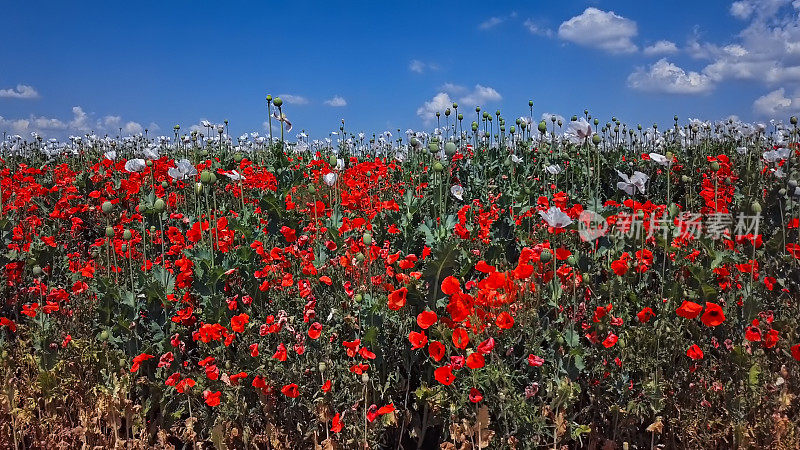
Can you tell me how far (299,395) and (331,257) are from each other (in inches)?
42.1

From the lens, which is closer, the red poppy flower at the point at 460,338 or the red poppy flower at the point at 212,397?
the red poppy flower at the point at 460,338

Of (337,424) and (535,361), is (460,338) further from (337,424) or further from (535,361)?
(337,424)

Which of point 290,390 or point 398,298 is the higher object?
point 398,298

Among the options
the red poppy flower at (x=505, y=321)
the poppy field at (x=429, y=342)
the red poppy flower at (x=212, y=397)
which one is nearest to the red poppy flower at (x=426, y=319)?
the poppy field at (x=429, y=342)

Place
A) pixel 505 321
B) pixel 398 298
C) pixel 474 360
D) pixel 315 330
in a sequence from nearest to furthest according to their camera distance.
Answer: pixel 474 360
pixel 505 321
pixel 398 298
pixel 315 330

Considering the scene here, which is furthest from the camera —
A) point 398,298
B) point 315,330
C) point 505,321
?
point 315,330

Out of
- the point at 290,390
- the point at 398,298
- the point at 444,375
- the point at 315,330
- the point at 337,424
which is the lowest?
the point at 337,424

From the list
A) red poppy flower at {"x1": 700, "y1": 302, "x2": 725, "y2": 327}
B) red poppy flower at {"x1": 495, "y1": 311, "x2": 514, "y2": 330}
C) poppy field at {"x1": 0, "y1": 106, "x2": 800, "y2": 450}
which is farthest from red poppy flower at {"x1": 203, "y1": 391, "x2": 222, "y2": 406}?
red poppy flower at {"x1": 700, "y1": 302, "x2": 725, "y2": 327}

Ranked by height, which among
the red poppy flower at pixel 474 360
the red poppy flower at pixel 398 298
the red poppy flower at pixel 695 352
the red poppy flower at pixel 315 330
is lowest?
the red poppy flower at pixel 695 352

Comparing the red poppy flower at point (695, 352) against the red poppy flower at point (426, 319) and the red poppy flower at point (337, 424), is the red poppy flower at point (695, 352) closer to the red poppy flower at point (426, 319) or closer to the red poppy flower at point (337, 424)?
the red poppy flower at point (426, 319)

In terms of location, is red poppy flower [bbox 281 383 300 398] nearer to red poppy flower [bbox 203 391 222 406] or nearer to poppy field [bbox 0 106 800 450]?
poppy field [bbox 0 106 800 450]

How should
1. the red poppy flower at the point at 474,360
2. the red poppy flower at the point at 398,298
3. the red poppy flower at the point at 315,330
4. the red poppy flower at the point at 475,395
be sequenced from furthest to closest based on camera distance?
the red poppy flower at the point at 315,330, the red poppy flower at the point at 398,298, the red poppy flower at the point at 475,395, the red poppy flower at the point at 474,360

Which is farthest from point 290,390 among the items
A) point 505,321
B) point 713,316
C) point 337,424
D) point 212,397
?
point 713,316

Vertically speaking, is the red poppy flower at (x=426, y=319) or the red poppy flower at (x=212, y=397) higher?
the red poppy flower at (x=426, y=319)
